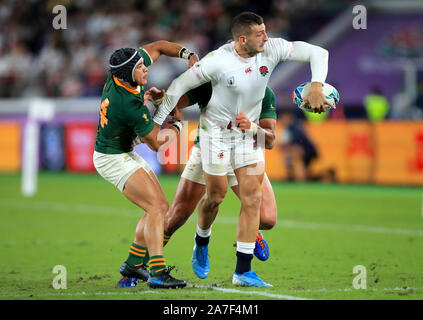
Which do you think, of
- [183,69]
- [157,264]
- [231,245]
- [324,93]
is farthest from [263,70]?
[183,69]

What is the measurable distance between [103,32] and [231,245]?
1545 cm

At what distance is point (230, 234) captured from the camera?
12.1 meters

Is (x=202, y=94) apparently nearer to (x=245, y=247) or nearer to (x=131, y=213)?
(x=245, y=247)

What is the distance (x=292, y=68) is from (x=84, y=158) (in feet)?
22.3

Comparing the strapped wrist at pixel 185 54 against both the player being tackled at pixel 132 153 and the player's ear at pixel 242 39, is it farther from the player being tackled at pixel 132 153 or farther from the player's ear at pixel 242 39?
the player's ear at pixel 242 39

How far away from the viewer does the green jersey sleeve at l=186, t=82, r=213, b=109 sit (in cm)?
802

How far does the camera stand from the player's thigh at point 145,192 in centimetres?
766

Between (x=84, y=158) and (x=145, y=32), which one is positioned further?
(x=145, y=32)

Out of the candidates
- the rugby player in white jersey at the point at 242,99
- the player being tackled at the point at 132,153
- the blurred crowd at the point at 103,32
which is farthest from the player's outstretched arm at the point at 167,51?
the blurred crowd at the point at 103,32

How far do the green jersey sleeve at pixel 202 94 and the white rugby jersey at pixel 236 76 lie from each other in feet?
0.41

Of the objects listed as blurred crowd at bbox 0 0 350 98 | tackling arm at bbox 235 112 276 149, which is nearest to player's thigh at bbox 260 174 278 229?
tackling arm at bbox 235 112 276 149

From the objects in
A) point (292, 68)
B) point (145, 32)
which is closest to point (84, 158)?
point (145, 32)
